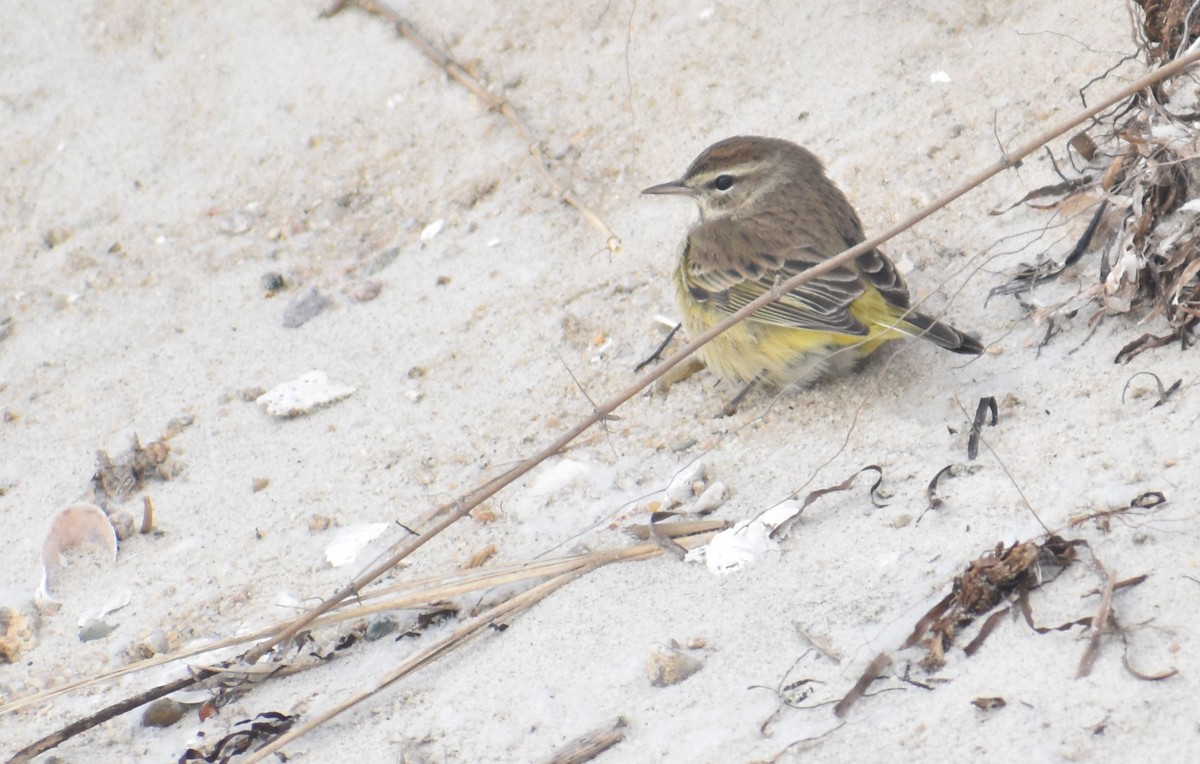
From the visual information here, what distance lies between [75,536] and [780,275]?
3176 millimetres

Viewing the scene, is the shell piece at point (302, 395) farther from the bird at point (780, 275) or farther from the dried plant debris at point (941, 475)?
the dried plant debris at point (941, 475)

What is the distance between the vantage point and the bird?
511 centimetres

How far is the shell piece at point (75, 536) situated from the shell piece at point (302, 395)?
0.92 m

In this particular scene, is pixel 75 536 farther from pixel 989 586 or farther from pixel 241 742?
pixel 989 586

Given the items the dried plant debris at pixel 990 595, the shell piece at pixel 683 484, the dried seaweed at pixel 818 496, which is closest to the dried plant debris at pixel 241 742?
the shell piece at pixel 683 484

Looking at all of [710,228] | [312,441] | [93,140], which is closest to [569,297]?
[710,228]

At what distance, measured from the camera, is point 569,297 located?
20.3ft

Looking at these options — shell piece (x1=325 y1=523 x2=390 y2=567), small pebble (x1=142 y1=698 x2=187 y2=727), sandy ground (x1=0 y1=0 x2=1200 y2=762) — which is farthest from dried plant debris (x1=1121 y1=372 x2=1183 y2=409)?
small pebble (x1=142 y1=698 x2=187 y2=727)

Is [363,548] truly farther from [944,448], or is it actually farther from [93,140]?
[93,140]

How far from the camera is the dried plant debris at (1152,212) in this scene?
4.29 meters

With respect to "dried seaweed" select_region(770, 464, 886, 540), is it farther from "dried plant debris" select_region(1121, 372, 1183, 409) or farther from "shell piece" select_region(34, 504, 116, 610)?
"shell piece" select_region(34, 504, 116, 610)

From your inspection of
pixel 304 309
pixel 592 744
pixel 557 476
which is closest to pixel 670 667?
pixel 592 744

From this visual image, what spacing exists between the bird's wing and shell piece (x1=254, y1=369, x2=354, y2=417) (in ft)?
5.69

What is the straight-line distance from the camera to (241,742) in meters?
3.96
